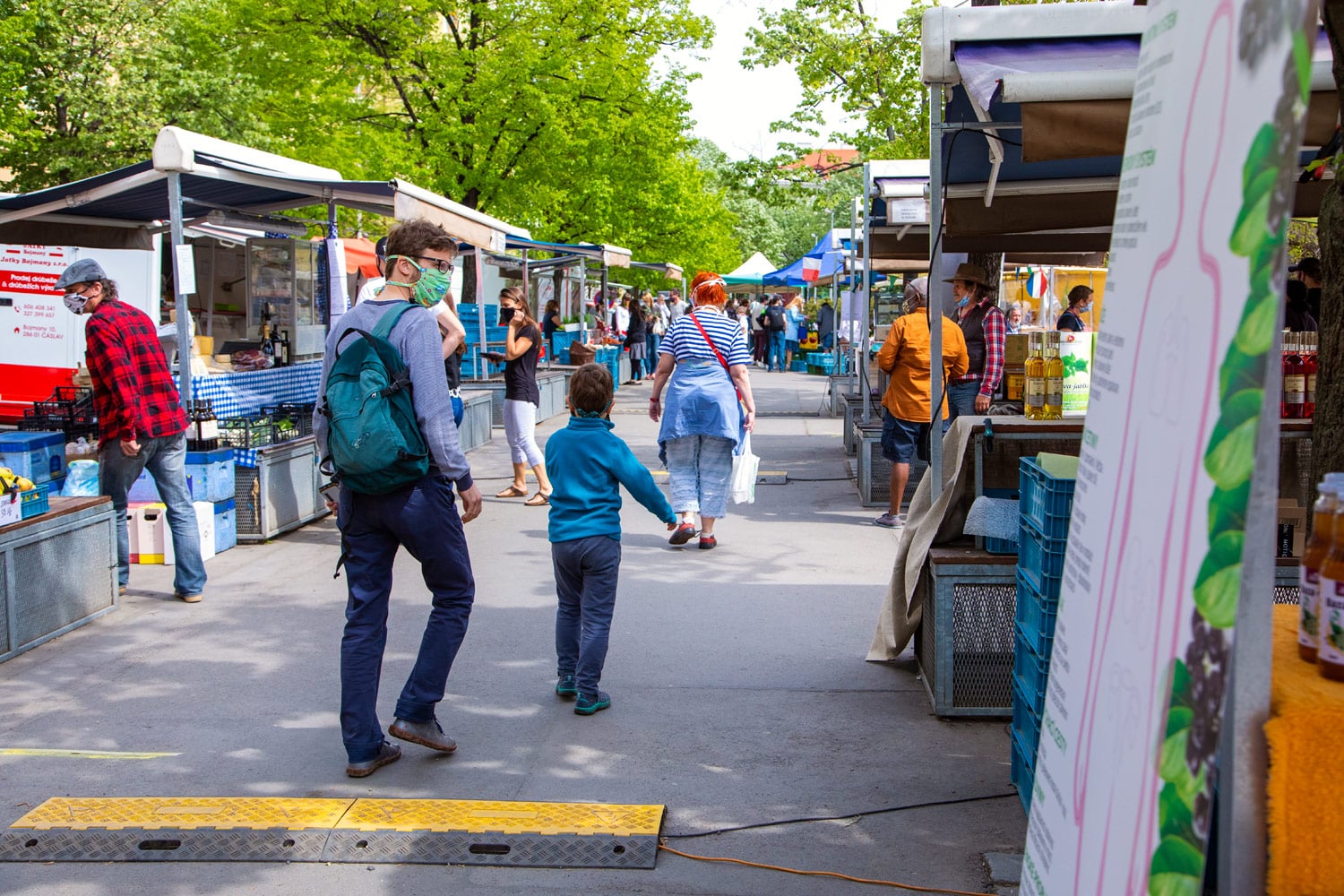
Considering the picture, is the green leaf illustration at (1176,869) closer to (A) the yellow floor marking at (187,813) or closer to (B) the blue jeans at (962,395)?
(A) the yellow floor marking at (187,813)

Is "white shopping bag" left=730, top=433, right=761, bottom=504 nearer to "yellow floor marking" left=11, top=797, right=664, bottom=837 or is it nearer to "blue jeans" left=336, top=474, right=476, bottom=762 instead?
"blue jeans" left=336, top=474, right=476, bottom=762

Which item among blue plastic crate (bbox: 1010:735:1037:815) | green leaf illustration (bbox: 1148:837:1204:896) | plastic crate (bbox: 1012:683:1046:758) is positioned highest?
green leaf illustration (bbox: 1148:837:1204:896)

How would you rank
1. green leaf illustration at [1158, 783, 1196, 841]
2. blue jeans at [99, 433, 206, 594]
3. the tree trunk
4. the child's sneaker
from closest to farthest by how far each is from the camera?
green leaf illustration at [1158, 783, 1196, 841]
the tree trunk
the child's sneaker
blue jeans at [99, 433, 206, 594]

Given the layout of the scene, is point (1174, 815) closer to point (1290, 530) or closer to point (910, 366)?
point (1290, 530)

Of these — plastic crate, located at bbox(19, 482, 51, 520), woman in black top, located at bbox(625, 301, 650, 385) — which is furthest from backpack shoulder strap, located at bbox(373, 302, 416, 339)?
woman in black top, located at bbox(625, 301, 650, 385)

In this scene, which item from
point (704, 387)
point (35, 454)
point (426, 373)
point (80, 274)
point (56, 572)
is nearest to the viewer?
point (426, 373)

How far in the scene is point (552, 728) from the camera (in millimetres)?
5258

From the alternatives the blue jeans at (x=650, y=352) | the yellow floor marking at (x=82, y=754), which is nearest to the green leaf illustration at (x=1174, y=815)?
the yellow floor marking at (x=82, y=754)

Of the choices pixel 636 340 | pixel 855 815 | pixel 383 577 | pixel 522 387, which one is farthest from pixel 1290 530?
pixel 636 340

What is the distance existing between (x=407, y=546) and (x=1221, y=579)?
356 cm

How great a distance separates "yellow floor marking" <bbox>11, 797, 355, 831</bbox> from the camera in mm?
4242

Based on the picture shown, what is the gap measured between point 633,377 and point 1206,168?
28397mm

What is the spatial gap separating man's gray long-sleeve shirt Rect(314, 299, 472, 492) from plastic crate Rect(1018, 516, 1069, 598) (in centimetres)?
197

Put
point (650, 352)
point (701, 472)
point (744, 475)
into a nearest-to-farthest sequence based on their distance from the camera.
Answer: point (701, 472), point (744, 475), point (650, 352)
